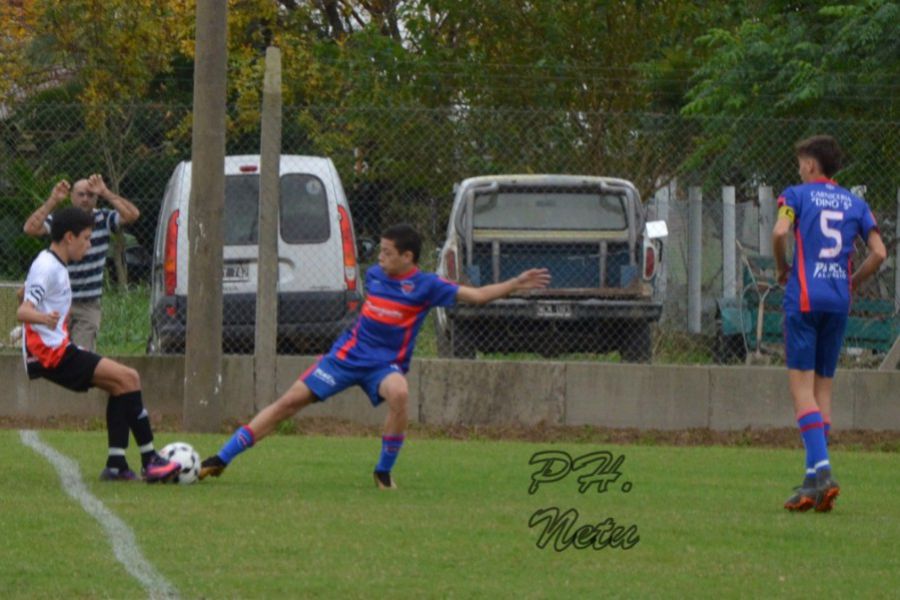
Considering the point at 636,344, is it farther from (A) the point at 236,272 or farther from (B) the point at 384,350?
(B) the point at 384,350

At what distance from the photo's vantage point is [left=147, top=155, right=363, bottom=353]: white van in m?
15.2

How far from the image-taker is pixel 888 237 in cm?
1491

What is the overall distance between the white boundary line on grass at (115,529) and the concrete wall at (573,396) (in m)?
2.66

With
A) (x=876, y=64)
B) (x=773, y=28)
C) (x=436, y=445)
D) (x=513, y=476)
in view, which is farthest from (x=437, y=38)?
(x=513, y=476)

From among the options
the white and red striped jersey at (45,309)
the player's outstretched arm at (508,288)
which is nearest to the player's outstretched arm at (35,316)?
the white and red striped jersey at (45,309)

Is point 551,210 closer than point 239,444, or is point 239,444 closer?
point 239,444

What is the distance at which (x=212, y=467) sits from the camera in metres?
10.3

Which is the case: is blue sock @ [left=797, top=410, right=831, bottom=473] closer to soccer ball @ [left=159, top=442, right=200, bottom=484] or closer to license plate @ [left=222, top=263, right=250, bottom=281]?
soccer ball @ [left=159, top=442, right=200, bottom=484]

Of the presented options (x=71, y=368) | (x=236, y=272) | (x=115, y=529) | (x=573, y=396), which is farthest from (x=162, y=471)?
(x=236, y=272)

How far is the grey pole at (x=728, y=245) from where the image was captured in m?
17.2

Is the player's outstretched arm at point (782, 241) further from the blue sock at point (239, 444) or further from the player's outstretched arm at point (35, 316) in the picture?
the player's outstretched arm at point (35, 316)

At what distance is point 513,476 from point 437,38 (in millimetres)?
19417

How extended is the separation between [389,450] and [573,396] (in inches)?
180

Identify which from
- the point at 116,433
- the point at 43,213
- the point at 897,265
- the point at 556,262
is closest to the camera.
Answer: the point at 116,433
